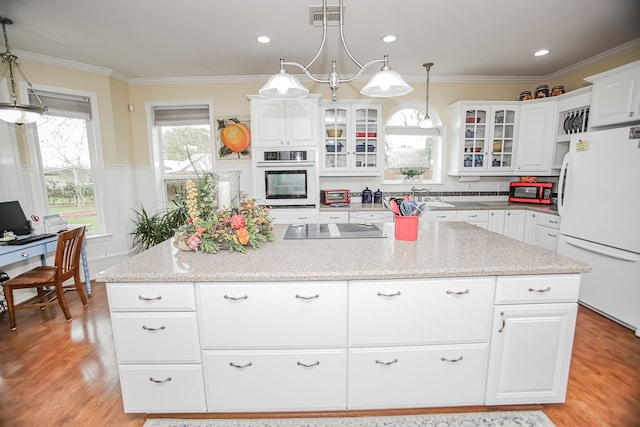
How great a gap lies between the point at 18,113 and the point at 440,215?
4.43 meters

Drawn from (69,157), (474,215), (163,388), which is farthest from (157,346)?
(474,215)

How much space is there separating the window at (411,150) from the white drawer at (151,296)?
11.4ft

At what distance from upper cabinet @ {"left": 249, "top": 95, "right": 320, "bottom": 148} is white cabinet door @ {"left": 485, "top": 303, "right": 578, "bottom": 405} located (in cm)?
280

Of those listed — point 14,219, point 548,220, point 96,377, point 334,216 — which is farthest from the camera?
point 334,216

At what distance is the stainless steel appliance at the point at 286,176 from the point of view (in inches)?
→ 140

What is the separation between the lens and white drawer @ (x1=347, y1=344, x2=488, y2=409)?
1454 millimetres

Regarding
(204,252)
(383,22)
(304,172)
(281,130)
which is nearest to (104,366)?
(204,252)

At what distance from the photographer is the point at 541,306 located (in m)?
1.44

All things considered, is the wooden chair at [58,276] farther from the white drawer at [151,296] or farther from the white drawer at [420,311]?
the white drawer at [420,311]

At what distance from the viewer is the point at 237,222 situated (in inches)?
64.1

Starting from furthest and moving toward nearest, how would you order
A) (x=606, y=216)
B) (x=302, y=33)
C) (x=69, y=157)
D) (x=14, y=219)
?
(x=69, y=157), (x=14, y=219), (x=302, y=33), (x=606, y=216)

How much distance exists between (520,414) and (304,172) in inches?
114

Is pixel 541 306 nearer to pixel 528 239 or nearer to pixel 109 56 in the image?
pixel 528 239

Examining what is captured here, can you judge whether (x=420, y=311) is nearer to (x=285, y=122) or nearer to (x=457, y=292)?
(x=457, y=292)
